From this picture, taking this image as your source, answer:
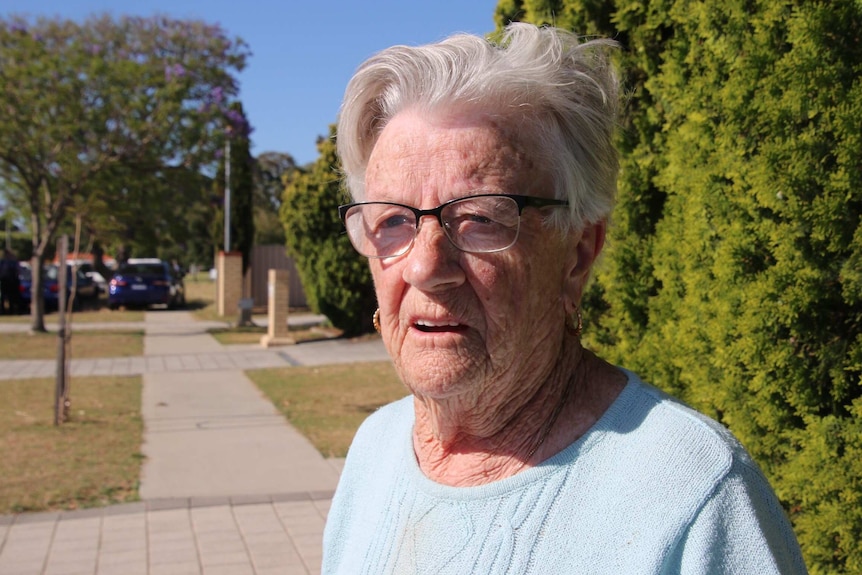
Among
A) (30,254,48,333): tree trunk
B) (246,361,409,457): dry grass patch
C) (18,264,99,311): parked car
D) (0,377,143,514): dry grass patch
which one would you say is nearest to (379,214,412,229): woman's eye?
(0,377,143,514): dry grass patch

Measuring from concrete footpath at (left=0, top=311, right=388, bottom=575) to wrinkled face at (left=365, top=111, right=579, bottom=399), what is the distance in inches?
153

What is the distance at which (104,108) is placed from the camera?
18094 mm

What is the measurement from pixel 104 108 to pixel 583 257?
18.5 m

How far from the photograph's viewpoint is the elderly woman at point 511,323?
138 cm

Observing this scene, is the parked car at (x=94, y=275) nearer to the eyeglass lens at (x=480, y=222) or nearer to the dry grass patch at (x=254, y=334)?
the dry grass patch at (x=254, y=334)

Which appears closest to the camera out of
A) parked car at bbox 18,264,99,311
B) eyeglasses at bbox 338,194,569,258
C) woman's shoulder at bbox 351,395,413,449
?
eyeglasses at bbox 338,194,569,258

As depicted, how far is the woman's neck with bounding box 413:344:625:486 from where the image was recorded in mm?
1547

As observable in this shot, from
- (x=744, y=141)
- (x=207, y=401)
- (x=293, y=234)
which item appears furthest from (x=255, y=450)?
(x=293, y=234)

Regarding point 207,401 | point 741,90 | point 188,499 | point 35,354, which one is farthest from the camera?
point 35,354

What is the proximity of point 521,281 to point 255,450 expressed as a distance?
22.8 ft

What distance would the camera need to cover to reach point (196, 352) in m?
16.3

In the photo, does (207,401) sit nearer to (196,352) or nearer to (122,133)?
(196,352)

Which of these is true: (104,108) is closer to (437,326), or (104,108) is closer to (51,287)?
(51,287)

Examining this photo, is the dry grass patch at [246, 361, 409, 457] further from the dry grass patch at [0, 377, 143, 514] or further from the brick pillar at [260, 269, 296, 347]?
the brick pillar at [260, 269, 296, 347]
